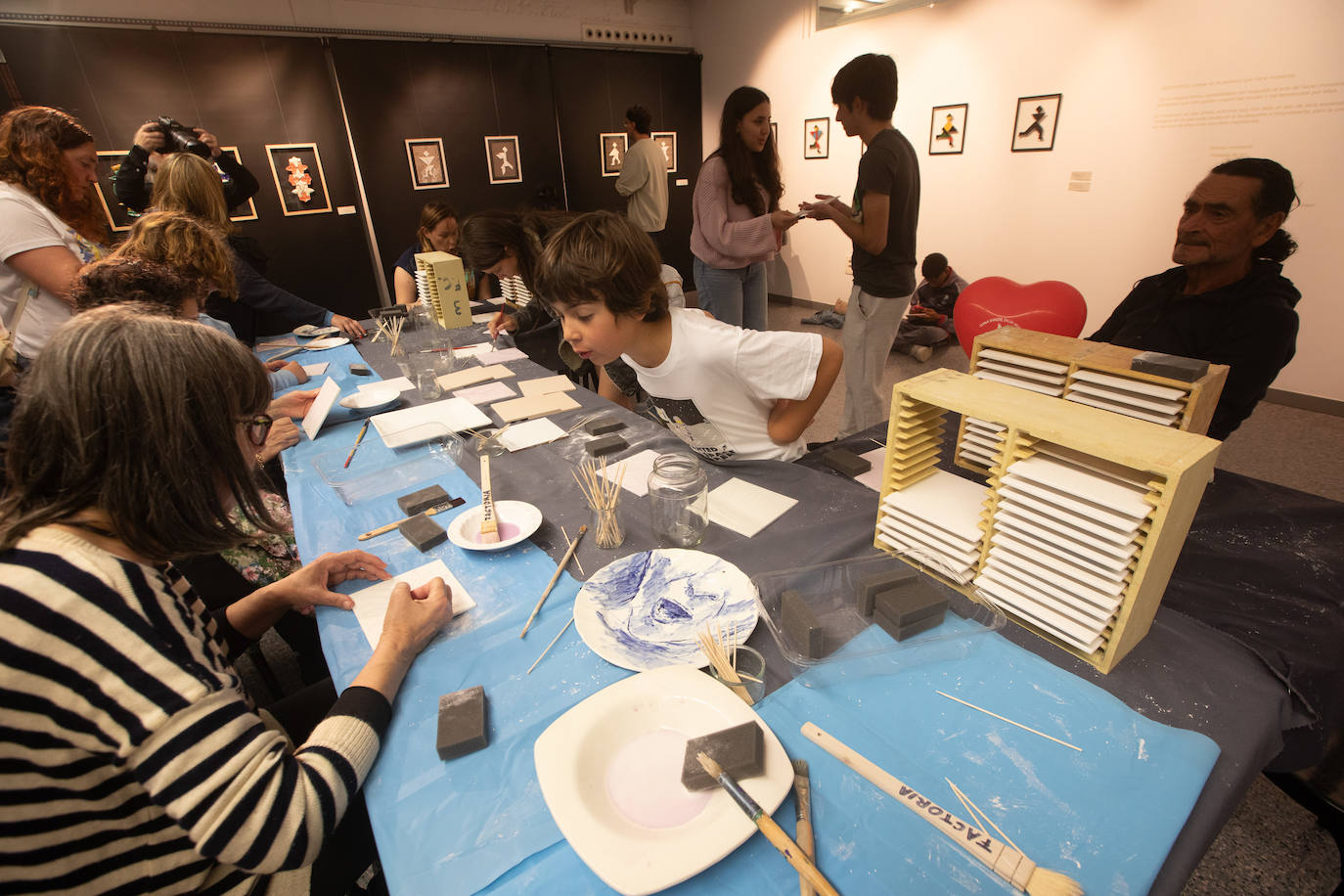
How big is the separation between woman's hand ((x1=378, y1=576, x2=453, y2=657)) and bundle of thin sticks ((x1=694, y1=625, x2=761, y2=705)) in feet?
1.50

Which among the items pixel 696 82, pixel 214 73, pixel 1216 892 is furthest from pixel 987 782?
pixel 696 82

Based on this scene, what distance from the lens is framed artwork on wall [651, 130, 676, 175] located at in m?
6.81

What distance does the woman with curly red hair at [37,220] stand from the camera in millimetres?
2008

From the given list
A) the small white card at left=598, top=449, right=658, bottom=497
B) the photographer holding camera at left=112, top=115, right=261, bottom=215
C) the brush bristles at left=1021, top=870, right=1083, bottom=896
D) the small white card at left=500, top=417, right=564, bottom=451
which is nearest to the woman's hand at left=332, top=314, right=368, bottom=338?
the photographer holding camera at left=112, top=115, right=261, bottom=215

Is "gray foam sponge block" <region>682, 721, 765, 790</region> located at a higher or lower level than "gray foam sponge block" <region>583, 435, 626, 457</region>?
lower

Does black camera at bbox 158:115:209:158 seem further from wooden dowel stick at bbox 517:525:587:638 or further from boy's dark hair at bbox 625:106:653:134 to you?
wooden dowel stick at bbox 517:525:587:638

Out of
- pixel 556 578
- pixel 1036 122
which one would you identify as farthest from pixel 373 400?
pixel 1036 122

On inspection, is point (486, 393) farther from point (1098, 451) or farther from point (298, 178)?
point (298, 178)

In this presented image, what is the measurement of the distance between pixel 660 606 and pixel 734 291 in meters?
3.04

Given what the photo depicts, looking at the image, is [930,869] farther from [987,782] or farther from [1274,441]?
[1274,441]

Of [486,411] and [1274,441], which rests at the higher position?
[486,411]

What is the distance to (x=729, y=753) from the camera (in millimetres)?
741

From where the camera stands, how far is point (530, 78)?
578 cm

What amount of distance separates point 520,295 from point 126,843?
9.23 feet
